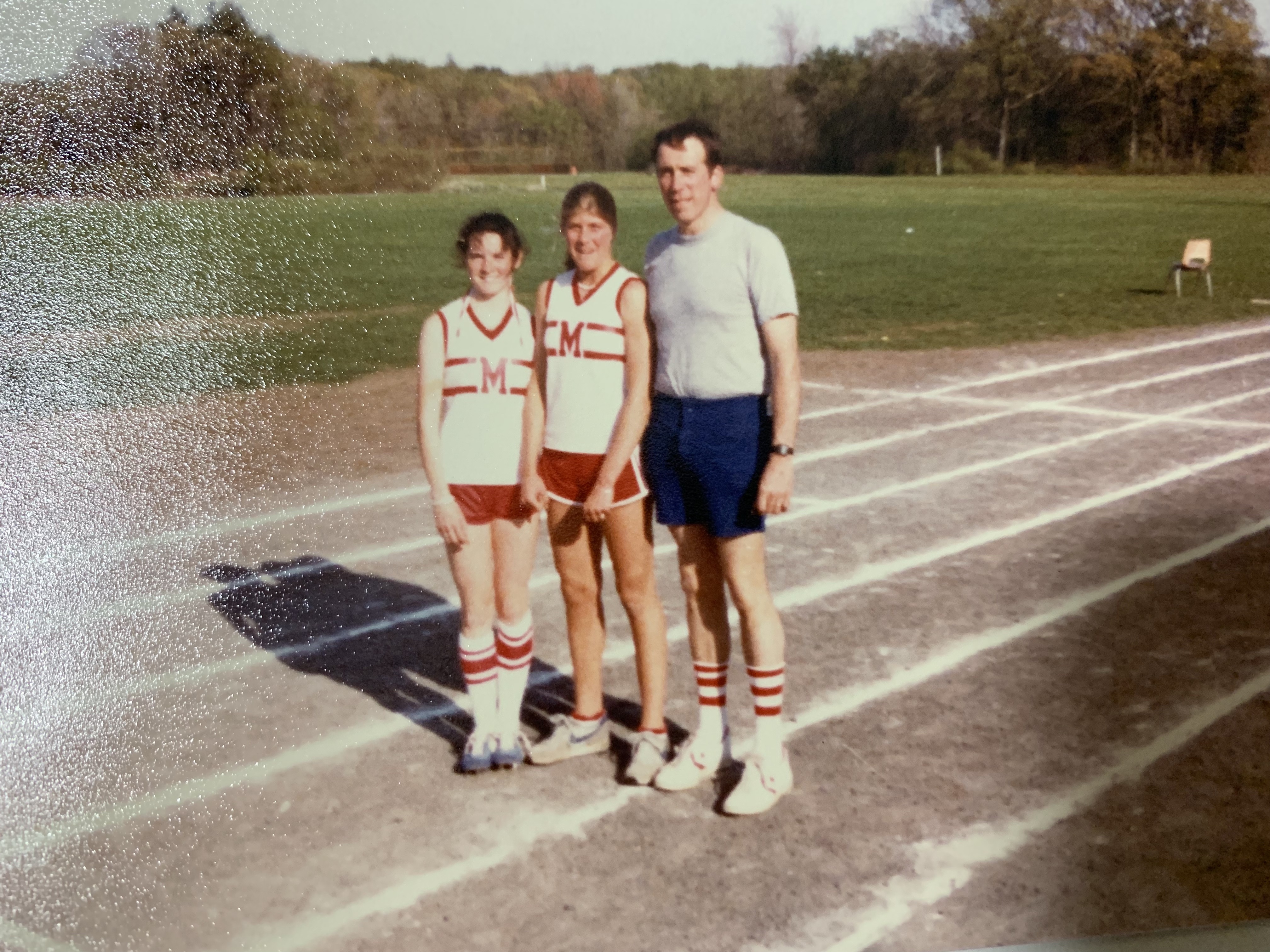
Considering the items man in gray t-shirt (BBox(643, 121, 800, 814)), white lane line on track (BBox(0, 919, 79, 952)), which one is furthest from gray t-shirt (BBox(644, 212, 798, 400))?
white lane line on track (BBox(0, 919, 79, 952))

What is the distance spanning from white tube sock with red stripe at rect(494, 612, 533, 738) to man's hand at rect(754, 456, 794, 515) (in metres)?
0.60

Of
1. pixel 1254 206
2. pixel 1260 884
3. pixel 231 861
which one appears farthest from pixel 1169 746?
pixel 231 861

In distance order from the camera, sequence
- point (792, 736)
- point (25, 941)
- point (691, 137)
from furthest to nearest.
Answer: point (792, 736) < point (691, 137) < point (25, 941)

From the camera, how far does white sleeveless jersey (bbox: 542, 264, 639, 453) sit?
2.42 metres

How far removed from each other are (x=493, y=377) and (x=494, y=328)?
0.10m

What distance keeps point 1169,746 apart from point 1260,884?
15.6 inches

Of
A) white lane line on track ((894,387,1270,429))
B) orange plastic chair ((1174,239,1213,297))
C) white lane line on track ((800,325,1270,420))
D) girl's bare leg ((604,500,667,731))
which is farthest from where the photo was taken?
white lane line on track ((800,325,1270,420))

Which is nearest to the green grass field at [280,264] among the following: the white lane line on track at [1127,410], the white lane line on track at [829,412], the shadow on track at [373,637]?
the white lane line on track at [829,412]

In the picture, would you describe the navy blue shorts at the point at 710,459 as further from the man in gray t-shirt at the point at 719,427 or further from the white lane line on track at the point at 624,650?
the white lane line on track at the point at 624,650

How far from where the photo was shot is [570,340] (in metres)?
2.43

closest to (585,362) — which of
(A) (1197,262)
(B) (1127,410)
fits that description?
(A) (1197,262)

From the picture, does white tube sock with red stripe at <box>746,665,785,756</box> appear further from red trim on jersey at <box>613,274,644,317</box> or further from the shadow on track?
red trim on jersey at <box>613,274,644,317</box>

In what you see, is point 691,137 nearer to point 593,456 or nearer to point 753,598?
point 593,456

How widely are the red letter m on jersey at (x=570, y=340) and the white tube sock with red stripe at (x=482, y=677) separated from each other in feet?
2.10
